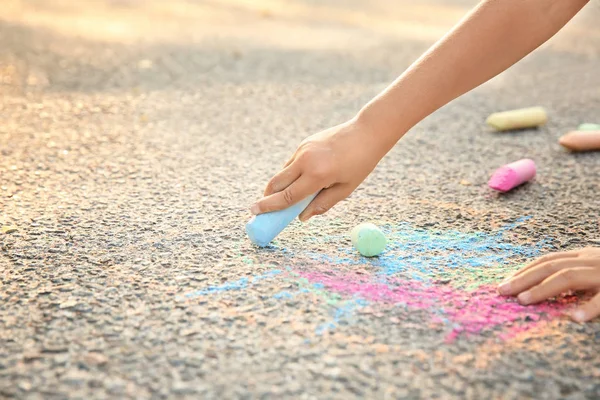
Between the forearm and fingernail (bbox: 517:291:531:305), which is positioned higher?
the forearm

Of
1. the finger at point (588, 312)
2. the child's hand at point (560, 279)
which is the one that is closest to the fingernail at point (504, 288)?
the child's hand at point (560, 279)

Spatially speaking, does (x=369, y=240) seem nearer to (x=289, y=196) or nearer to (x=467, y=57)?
(x=289, y=196)

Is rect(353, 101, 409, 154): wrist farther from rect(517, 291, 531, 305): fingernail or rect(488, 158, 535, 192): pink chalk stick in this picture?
rect(488, 158, 535, 192): pink chalk stick

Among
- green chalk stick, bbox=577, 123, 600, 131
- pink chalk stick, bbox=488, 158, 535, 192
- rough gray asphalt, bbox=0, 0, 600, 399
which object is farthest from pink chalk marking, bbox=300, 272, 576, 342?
green chalk stick, bbox=577, 123, 600, 131

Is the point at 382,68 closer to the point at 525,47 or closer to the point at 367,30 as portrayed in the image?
the point at 367,30

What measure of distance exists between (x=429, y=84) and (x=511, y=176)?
598 millimetres

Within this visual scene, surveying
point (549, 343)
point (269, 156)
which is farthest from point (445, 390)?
point (269, 156)

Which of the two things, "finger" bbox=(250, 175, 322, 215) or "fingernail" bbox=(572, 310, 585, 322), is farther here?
"finger" bbox=(250, 175, 322, 215)

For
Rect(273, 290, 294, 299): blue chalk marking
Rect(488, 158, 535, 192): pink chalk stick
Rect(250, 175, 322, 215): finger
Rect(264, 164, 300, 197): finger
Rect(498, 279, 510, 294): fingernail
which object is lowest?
Rect(498, 279, 510, 294): fingernail

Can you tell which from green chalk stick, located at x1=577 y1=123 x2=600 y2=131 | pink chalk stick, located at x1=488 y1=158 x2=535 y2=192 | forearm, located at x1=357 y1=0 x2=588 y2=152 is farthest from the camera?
green chalk stick, located at x1=577 y1=123 x2=600 y2=131

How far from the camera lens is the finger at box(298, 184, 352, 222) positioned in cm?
134

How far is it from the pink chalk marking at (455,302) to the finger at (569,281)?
4 centimetres

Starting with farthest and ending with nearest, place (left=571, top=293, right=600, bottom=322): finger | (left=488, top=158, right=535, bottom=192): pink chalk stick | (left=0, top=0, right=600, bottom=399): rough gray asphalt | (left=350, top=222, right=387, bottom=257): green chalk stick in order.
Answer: (left=488, top=158, right=535, bottom=192): pink chalk stick, (left=350, top=222, right=387, bottom=257): green chalk stick, (left=571, top=293, right=600, bottom=322): finger, (left=0, top=0, right=600, bottom=399): rough gray asphalt

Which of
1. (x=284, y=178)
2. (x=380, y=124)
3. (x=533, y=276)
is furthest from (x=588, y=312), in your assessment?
(x=284, y=178)
